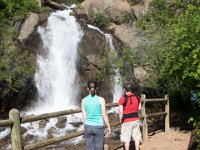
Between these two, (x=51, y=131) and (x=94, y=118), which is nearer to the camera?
(x=94, y=118)

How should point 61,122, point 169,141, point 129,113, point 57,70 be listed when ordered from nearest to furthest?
point 129,113 < point 169,141 < point 61,122 < point 57,70

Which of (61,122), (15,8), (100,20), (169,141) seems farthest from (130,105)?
(15,8)

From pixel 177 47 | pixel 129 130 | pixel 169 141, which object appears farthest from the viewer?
pixel 177 47

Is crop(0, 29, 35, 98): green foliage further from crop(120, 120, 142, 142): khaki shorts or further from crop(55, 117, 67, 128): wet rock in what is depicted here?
crop(120, 120, 142, 142): khaki shorts

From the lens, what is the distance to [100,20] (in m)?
Answer: 30.4

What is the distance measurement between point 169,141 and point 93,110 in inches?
216

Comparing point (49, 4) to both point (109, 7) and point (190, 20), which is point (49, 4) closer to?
point (109, 7)

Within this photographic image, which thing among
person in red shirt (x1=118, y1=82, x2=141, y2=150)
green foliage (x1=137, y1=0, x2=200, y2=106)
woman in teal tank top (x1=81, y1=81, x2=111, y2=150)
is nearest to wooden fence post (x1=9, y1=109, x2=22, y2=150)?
woman in teal tank top (x1=81, y1=81, x2=111, y2=150)

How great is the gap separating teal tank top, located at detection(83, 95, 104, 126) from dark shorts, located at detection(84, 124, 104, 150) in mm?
88

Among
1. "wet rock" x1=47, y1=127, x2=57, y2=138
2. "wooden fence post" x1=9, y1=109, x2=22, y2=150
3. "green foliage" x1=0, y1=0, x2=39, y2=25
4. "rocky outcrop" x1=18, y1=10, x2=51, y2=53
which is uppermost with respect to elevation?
"green foliage" x1=0, y1=0, x2=39, y2=25

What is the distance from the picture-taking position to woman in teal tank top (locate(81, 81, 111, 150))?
7.35 meters

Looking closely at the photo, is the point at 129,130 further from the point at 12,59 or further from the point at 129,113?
the point at 12,59

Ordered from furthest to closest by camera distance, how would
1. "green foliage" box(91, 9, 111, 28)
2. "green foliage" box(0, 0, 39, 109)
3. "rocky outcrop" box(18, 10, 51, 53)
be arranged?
"green foliage" box(91, 9, 111, 28), "rocky outcrop" box(18, 10, 51, 53), "green foliage" box(0, 0, 39, 109)

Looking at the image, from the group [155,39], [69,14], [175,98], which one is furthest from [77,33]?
[155,39]
